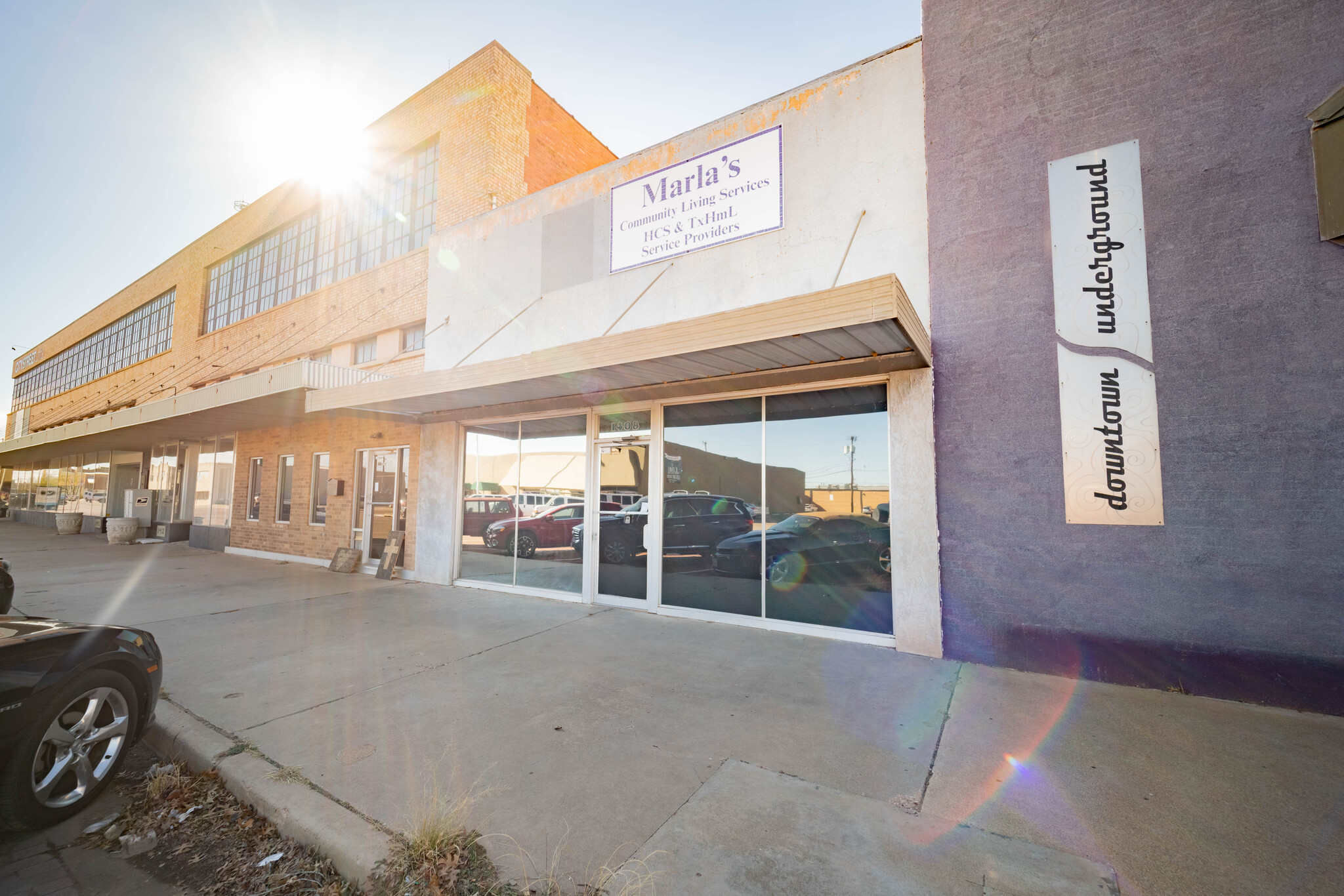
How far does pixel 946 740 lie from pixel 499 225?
1022 centimetres

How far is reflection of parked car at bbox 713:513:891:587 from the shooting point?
22.5 feet

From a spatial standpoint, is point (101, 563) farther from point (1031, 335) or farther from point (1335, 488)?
point (1335, 488)

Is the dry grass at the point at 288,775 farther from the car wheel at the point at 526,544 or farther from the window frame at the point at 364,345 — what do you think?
the window frame at the point at 364,345

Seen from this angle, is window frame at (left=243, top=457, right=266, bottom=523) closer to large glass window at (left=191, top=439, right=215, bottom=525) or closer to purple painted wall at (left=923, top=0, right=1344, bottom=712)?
large glass window at (left=191, top=439, right=215, bottom=525)

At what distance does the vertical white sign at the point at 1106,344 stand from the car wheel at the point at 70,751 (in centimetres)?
751

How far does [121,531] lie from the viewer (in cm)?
1838

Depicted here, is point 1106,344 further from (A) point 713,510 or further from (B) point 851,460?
(A) point 713,510

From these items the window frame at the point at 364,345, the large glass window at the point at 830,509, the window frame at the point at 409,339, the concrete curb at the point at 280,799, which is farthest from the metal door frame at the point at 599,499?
the window frame at the point at 364,345

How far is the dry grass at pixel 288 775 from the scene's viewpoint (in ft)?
11.0

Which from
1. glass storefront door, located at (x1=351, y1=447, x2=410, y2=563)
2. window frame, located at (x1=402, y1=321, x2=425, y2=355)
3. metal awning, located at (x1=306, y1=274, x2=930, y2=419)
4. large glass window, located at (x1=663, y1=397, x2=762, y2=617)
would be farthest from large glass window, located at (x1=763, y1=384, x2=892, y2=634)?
window frame, located at (x1=402, y1=321, x2=425, y2=355)

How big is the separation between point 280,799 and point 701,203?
7655 millimetres

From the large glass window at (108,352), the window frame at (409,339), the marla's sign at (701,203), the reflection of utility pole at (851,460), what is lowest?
the reflection of utility pole at (851,460)

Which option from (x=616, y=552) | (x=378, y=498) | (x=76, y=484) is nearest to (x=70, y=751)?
(x=616, y=552)

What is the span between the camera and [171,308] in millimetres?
22281
